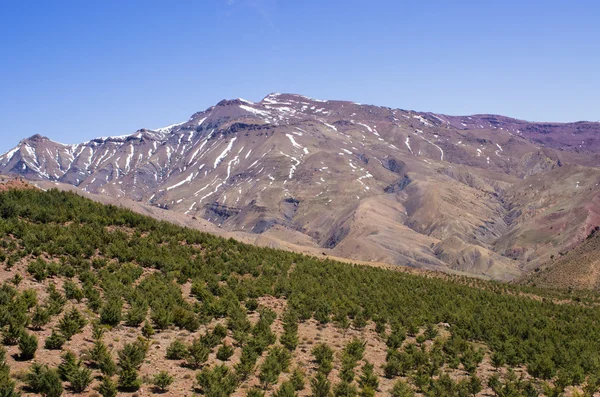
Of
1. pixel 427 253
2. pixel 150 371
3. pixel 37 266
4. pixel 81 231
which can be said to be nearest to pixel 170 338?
pixel 150 371

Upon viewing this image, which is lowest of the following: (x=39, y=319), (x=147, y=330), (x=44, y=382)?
(x=147, y=330)

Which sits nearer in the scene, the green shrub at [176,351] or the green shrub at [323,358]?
the green shrub at [176,351]

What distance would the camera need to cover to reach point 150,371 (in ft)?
46.6

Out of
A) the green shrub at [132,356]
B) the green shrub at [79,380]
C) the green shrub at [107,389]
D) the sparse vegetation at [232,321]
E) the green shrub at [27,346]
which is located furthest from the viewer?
the sparse vegetation at [232,321]

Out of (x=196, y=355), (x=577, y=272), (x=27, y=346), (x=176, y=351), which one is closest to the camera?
(x=27, y=346)

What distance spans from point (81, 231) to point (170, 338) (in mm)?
13455

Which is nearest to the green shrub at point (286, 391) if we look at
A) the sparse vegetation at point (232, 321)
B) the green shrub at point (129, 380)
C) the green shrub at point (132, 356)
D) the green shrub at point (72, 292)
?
the sparse vegetation at point (232, 321)

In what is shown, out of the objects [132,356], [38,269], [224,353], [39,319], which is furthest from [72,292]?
[224,353]

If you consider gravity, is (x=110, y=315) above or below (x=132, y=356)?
above

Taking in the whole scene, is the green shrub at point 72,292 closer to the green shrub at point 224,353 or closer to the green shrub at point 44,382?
the green shrub at point 224,353

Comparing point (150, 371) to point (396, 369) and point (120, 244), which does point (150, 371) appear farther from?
point (120, 244)

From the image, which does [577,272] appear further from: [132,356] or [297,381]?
[132,356]

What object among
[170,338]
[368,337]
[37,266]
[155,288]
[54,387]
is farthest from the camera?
[368,337]

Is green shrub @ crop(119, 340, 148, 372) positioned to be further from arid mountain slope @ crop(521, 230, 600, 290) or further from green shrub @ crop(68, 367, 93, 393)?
arid mountain slope @ crop(521, 230, 600, 290)
